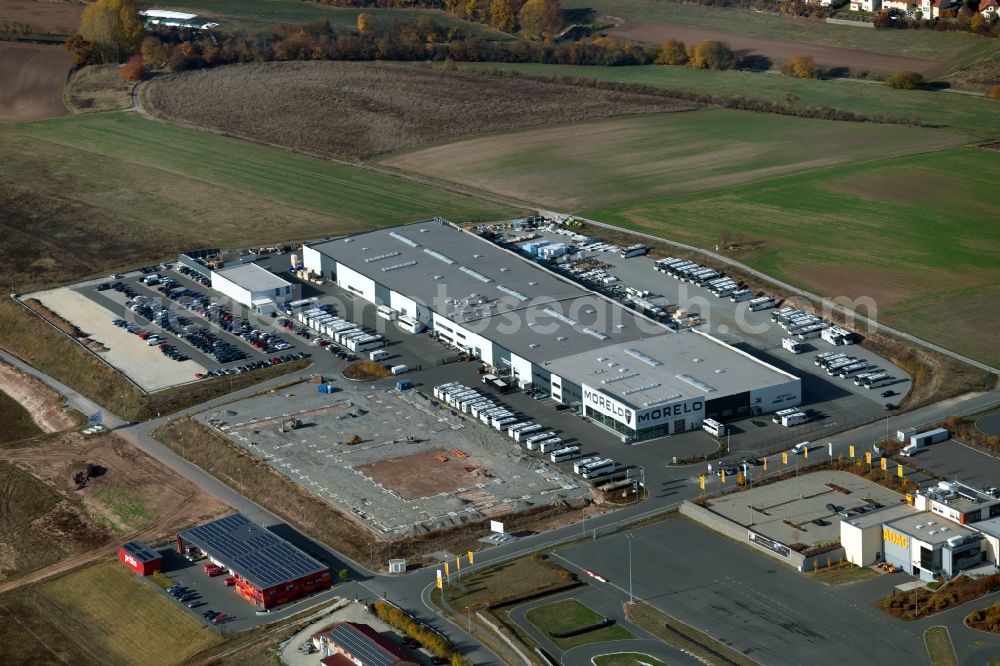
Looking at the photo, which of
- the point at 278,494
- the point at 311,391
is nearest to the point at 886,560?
the point at 278,494

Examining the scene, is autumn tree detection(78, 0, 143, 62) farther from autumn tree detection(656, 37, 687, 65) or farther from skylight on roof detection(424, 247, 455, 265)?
skylight on roof detection(424, 247, 455, 265)

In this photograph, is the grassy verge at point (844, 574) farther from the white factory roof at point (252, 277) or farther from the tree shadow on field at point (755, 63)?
the tree shadow on field at point (755, 63)

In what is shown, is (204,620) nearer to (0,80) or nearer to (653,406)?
(653,406)

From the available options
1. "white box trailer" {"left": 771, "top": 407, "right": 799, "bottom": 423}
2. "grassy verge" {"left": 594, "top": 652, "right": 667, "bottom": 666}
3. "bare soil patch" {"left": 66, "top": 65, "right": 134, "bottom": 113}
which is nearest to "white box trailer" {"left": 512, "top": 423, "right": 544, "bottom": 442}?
"white box trailer" {"left": 771, "top": 407, "right": 799, "bottom": 423}

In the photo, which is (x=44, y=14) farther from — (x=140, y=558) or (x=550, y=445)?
(x=140, y=558)

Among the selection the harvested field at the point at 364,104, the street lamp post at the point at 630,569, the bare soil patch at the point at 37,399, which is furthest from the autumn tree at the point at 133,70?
the street lamp post at the point at 630,569

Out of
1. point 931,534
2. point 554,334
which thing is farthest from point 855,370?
point 931,534
